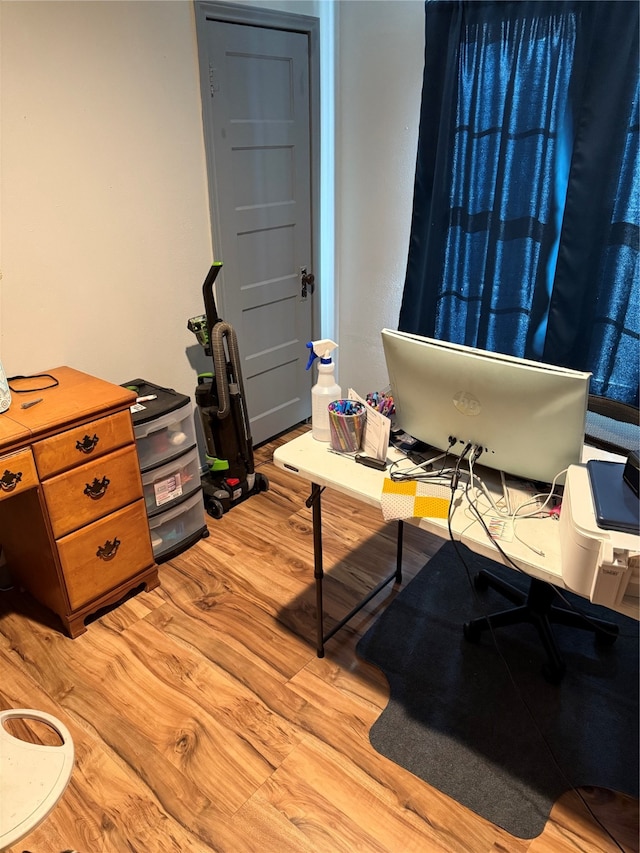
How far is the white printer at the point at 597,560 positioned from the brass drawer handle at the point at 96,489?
159 centimetres

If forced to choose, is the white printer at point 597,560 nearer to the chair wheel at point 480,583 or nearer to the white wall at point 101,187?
the chair wheel at point 480,583

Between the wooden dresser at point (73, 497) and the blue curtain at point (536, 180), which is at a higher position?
the blue curtain at point (536, 180)

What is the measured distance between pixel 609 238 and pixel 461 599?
1.63 meters

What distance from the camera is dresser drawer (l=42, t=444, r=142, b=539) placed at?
2.02 meters

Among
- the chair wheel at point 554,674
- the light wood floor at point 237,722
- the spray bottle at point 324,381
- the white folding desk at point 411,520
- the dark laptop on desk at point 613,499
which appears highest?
the spray bottle at point 324,381

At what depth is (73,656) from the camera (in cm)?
214

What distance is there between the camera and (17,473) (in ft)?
6.15

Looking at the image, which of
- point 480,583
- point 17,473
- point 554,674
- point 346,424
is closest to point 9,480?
point 17,473

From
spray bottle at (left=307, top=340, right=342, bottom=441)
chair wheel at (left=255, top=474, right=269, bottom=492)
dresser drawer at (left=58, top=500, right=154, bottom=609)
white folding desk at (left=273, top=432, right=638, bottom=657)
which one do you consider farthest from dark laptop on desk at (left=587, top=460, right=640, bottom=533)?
chair wheel at (left=255, top=474, right=269, bottom=492)

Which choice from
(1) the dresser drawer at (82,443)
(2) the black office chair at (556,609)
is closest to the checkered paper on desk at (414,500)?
(2) the black office chair at (556,609)

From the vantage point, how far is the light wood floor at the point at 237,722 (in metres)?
1.58

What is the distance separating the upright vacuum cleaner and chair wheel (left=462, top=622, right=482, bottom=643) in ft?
4.40

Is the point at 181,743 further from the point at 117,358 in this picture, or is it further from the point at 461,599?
the point at 117,358

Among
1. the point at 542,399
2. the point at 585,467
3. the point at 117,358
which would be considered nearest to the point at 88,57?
the point at 117,358
